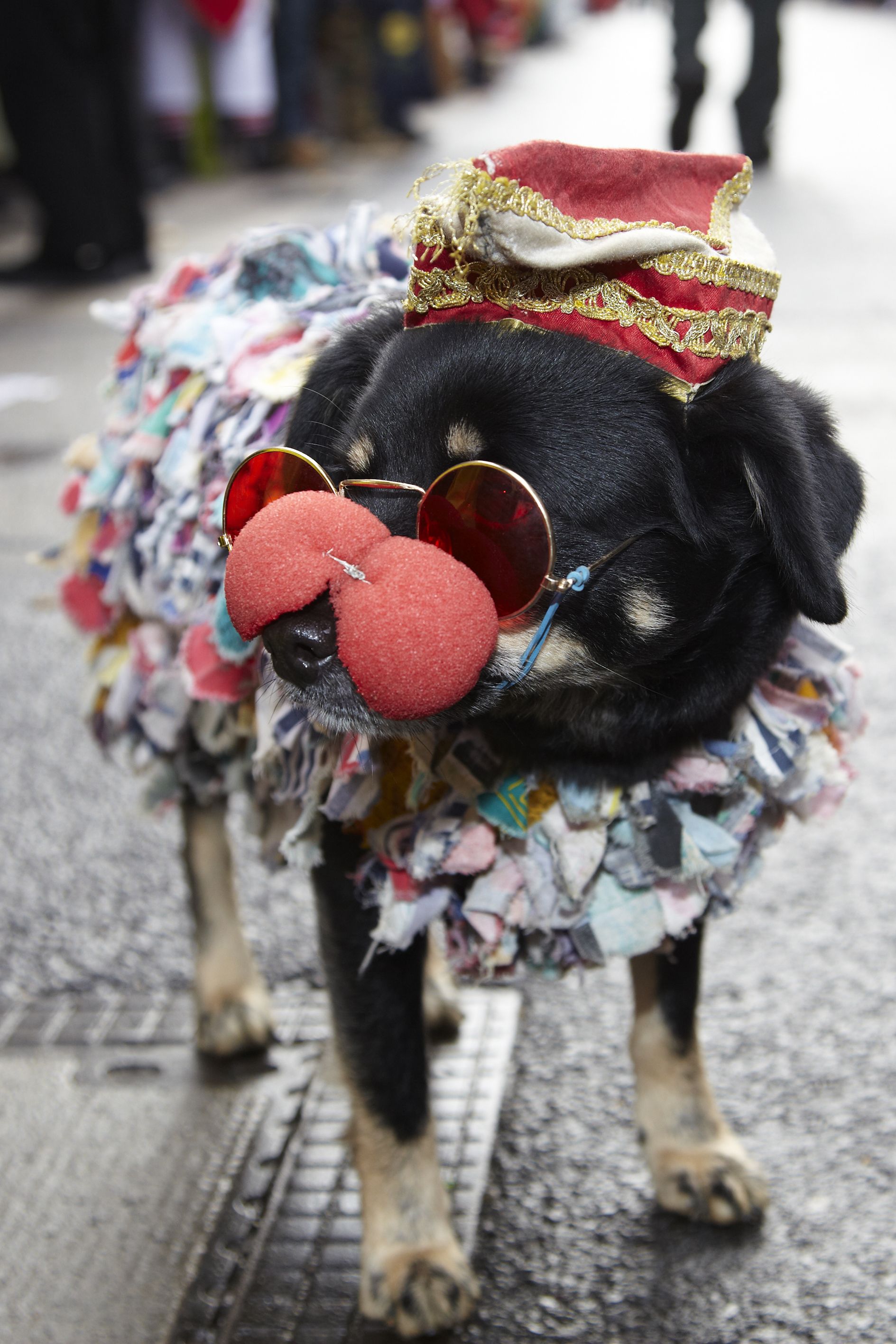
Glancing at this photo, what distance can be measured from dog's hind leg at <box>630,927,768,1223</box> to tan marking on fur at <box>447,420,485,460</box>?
2.95 ft

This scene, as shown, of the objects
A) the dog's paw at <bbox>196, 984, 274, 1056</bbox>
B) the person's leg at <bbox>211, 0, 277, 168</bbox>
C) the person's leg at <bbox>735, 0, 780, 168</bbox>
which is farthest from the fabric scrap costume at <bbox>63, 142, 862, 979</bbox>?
the person's leg at <bbox>211, 0, 277, 168</bbox>

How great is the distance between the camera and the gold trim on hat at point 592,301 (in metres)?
1.62

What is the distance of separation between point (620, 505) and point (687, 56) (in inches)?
336

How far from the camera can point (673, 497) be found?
1643 millimetres

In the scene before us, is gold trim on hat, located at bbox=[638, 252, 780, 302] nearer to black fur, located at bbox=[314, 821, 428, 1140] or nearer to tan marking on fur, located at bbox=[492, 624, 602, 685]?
tan marking on fur, located at bbox=[492, 624, 602, 685]

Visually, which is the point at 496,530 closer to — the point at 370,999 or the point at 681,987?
the point at 370,999

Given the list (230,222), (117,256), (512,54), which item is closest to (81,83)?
(117,256)

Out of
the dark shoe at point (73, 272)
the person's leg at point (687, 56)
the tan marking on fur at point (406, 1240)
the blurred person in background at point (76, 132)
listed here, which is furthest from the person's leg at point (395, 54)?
the tan marking on fur at point (406, 1240)

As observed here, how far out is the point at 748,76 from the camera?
10.1 m

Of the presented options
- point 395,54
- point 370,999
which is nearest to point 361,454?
point 370,999

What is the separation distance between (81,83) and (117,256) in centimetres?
105

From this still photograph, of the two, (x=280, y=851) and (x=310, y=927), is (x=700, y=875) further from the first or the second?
(x=310, y=927)

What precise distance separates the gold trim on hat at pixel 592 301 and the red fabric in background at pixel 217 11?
9.76m

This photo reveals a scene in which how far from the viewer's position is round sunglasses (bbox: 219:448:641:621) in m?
1.53
